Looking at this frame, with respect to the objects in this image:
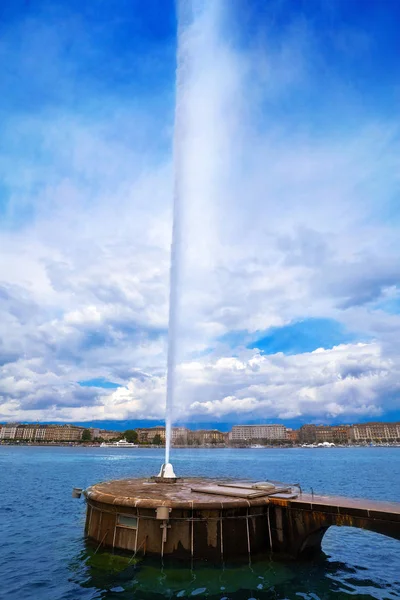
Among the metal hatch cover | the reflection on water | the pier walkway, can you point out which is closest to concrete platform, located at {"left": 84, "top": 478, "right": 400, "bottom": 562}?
the pier walkway

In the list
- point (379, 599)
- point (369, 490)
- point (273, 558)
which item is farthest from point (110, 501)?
point (369, 490)

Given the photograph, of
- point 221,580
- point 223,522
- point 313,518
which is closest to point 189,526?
point 223,522

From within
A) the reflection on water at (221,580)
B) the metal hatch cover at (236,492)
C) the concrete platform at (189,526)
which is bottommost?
the reflection on water at (221,580)

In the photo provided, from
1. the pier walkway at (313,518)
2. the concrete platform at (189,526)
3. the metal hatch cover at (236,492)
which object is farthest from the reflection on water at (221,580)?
the metal hatch cover at (236,492)

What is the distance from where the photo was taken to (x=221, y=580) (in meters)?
15.3

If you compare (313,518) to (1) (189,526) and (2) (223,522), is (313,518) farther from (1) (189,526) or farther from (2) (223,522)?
(1) (189,526)

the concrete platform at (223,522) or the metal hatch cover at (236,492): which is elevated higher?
the metal hatch cover at (236,492)

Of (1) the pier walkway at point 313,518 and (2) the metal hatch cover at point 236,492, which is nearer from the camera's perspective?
(1) the pier walkway at point 313,518

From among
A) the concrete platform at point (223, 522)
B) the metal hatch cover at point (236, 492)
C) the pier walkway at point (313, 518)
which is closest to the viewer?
the pier walkway at point (313, 518)

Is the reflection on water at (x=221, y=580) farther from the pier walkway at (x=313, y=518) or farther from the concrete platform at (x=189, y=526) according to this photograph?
the pier walkway at (x=313, y=518)

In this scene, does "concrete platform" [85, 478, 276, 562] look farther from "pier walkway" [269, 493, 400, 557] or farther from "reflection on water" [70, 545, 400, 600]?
"pier walkway" [269, 493, 400, 557]

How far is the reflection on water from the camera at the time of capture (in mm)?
14492

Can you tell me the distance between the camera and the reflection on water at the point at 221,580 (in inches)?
571

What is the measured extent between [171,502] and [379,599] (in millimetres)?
8807
